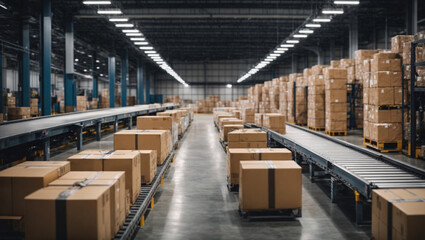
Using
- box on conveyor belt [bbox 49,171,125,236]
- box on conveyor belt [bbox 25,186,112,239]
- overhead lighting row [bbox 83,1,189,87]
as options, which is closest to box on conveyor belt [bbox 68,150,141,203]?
box on conveyor belt [bbox 49,171,125,236]

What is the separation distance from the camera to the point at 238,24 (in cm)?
2058

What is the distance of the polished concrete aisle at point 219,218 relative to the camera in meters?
4.17

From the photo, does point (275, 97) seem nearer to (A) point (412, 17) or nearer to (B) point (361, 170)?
(A) point (412, 17)

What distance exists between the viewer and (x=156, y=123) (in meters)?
9.12

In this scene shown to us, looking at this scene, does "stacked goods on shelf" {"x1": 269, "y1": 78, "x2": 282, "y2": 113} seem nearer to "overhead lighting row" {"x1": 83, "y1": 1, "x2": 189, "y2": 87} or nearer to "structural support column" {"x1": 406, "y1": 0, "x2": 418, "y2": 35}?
"structural support column" {"x1": 406, "y1": 0, "x2": 418, "y2": 35}

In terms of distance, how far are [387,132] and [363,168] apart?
1.86m

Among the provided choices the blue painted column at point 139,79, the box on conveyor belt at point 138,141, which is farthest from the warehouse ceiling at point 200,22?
the box on conveyor belt at point 138,141

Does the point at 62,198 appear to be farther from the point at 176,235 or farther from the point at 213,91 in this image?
the point at 213,91


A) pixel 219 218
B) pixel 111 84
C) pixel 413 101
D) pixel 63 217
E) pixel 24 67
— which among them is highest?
pixel 24 67

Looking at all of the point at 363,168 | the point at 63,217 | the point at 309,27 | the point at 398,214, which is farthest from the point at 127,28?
the point at 398,214

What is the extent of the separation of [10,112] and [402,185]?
48.5ft

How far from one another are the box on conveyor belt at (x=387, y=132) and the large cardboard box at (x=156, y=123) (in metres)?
4.98

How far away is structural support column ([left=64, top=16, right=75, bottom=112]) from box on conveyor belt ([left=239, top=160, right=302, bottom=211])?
12.6m

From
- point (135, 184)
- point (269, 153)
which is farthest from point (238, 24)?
point (135, 184)
